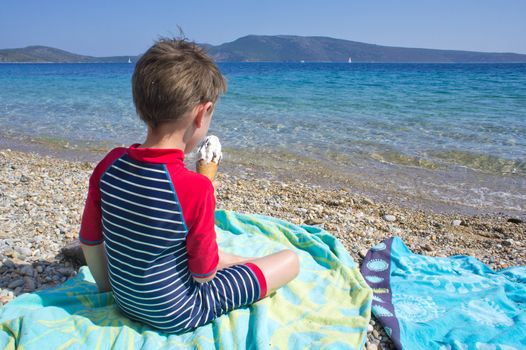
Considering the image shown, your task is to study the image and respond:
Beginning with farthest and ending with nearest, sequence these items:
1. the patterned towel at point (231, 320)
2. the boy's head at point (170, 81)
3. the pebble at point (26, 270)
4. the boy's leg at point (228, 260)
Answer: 1. the pebble at point (26, 270)
2. the boy's leg at point (228, 260)
3. the patterned towel at point (231, 320)
4. the boy's head at point (170, 81)

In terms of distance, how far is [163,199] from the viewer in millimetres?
1959

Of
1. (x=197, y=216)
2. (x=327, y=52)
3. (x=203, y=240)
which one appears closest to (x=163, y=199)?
(x=197, y=216)

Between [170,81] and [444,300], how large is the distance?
261cm

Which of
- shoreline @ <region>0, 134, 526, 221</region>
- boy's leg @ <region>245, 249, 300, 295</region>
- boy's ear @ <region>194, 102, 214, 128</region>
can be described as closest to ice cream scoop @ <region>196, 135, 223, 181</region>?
boy's leg @ <region>245, 249, 300, 295</region>

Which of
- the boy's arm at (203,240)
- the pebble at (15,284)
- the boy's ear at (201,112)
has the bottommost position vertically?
the pebble at (15,284)

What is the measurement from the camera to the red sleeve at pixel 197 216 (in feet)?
6.48

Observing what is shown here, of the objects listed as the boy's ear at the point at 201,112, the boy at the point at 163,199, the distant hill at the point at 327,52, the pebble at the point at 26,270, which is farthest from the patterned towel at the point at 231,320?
the distant hill at the point at 327,52

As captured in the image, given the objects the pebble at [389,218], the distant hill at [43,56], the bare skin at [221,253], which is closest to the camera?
the bare skin at [221,253]

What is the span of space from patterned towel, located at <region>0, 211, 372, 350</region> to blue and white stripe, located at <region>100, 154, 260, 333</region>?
0.37 ft

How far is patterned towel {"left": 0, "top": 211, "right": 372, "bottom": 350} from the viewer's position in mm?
2236

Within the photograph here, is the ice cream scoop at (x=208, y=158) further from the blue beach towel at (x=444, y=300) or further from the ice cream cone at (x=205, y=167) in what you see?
the blue beach towel at (x=444, y=300)

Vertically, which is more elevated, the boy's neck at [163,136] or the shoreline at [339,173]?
the boy's neck at [163,136]

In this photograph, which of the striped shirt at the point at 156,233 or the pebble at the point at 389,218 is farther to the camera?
the pebble at the point at 389,218

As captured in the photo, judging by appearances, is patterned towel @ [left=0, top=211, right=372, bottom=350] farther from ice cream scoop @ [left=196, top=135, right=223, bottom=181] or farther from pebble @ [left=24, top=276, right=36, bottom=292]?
ice cream scoop @ [left=196, top=135, right=223, bottom=181]
